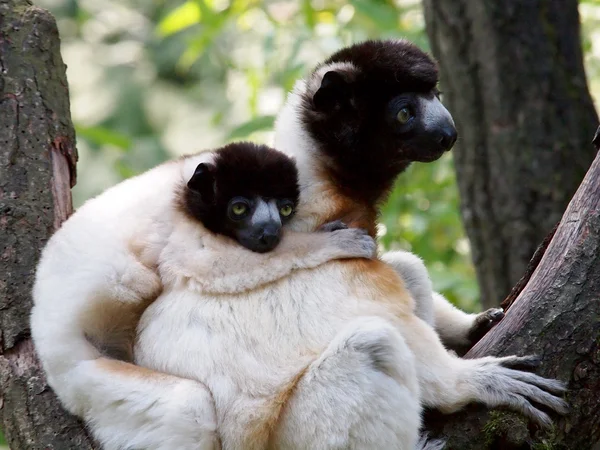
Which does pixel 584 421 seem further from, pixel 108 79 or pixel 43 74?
pixel 108 79

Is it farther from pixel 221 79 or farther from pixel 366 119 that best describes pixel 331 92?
pixel 221 79

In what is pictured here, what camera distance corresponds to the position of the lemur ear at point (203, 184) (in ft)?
15.3

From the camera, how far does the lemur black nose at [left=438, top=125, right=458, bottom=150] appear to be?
16.6 ft

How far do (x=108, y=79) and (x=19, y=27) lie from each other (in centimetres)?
1078

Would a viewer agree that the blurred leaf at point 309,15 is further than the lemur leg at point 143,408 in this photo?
Yes

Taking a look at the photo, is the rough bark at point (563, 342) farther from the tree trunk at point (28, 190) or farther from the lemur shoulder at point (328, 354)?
the tree trunk at point (28, 190)

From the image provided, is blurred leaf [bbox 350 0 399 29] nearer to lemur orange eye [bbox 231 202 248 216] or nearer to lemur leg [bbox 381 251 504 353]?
lemur leg [bbox 381 251 504 353]

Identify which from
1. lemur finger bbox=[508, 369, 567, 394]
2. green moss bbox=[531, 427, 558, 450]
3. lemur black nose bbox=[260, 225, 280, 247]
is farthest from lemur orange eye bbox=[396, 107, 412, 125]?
green moss bbox=[531, 427, 558, 450]

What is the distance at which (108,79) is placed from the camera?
16.1m

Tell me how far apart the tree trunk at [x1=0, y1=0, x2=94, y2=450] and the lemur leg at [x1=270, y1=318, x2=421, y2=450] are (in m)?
1.21

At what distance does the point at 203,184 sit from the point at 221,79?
1279 cm

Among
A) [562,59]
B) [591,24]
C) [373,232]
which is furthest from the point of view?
[591,24]

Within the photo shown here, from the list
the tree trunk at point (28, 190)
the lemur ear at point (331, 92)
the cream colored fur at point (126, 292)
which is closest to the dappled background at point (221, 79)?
A: the tree trunk at point (28, 190)

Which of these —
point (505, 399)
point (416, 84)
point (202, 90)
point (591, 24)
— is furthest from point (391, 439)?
point (202, 90)
